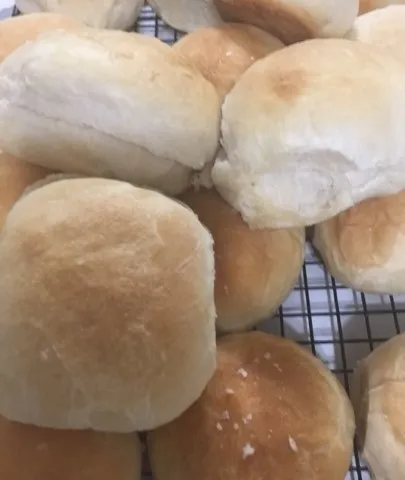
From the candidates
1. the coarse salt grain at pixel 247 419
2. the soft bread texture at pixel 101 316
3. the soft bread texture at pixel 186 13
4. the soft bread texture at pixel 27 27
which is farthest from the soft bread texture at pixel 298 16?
the coarse salt grain at pixel 247 419

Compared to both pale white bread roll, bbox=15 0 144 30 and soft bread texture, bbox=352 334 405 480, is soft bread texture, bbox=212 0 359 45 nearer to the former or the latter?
pale white bread roll, bbox=15 0 144 30

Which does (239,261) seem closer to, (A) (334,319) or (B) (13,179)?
(A) (334,319)

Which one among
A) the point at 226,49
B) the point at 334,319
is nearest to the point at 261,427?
the point at 334,319

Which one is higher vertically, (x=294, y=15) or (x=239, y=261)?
(x=294, y=15)

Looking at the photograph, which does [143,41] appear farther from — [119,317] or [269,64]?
[119,317]

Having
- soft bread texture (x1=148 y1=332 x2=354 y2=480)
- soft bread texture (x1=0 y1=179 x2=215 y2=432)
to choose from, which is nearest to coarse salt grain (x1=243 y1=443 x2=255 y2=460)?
soft bread texture (x1=148 y1=332 x2=354 y2=480)

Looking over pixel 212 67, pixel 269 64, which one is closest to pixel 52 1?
pixel 212 67
